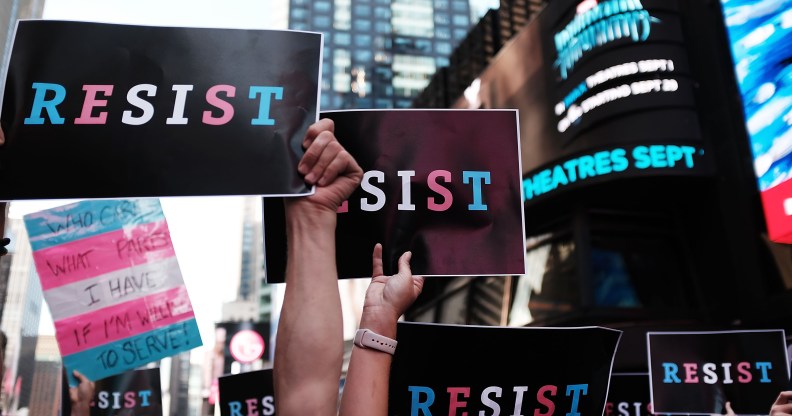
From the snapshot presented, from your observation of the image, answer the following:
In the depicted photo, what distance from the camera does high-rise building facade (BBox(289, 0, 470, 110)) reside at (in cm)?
9581

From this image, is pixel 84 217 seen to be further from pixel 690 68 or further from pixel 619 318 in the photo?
pixel 690 68

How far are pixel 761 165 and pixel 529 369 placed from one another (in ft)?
23.9

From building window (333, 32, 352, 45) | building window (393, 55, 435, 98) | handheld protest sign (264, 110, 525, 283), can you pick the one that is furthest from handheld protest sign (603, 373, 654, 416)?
building window (333, 32, 352, 45)

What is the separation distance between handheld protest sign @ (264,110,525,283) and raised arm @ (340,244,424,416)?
44cm

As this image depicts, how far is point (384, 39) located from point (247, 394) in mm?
100892

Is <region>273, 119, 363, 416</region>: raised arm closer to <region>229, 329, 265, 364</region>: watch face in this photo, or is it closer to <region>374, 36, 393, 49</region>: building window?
<region>229, 329, 265, 364</region>: watch face

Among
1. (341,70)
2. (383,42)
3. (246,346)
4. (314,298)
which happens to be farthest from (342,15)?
(314,298)

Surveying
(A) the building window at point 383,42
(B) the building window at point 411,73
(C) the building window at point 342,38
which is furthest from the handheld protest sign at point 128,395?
(A) the building window at point 383,42

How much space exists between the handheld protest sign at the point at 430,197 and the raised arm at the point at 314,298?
91cm

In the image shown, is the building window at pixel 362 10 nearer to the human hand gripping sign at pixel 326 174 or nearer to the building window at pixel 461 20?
the building window at pixel 461 20

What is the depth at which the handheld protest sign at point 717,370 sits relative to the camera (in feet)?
18.1

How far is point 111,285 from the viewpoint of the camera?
5.63 m

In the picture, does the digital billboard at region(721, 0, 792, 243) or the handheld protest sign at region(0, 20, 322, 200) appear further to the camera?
the digital billboard at region(721, 0, 792, 243)

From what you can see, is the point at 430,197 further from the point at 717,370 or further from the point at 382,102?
the point at 382,102
